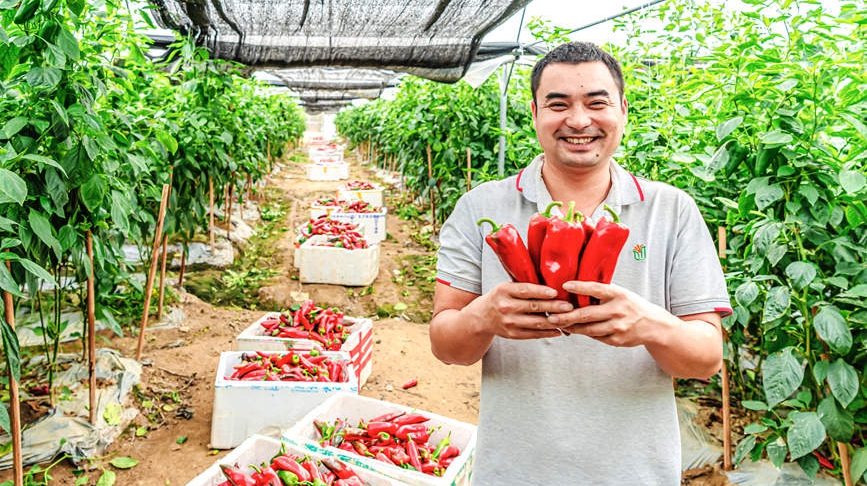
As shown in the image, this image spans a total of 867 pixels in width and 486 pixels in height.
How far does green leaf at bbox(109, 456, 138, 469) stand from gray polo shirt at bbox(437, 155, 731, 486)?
10.4ft

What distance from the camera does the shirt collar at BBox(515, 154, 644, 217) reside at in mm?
1630

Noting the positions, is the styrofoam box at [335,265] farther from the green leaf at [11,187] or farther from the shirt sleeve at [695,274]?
the shirt sleeve at [695,274]

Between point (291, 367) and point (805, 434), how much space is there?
3229mm

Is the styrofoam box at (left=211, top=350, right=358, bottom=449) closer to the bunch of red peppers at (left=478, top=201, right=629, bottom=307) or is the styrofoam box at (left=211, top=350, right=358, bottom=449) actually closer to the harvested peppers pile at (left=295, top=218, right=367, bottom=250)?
the bunch of red peppers at (left=478, top=201, right=629, bottom=307)

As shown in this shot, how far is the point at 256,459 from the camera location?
3.24 m

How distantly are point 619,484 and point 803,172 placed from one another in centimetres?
167

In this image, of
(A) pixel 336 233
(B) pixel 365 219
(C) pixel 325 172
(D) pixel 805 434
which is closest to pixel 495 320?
(D) pixel 805 434

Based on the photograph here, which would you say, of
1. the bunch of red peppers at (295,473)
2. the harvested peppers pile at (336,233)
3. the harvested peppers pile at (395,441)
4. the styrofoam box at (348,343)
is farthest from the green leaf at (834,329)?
the harvested peppers pile at (336,233)

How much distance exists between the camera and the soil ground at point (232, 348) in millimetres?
3908

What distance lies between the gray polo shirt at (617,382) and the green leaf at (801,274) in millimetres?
1052

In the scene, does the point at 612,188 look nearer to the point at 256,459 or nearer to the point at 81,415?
the point at 256,459

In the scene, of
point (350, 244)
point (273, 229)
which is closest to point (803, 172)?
point (350, 244)

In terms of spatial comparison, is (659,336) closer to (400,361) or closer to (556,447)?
(556,447)

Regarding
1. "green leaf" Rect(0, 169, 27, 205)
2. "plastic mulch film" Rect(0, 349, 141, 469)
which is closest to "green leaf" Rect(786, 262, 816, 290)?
"green leaf" Rect(0, 169, 27, 205)
